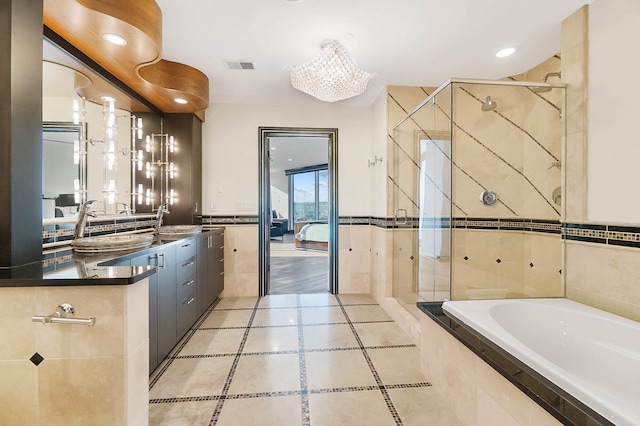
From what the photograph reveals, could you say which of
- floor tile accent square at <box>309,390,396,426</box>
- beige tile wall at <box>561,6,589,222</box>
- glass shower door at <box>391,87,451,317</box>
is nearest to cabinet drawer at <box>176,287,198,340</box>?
floor tile accent square at <box>309,390,396,426</box>

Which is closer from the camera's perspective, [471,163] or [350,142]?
[471,163]

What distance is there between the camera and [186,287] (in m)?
2.43

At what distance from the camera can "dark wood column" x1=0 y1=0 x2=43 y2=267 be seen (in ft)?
4.09

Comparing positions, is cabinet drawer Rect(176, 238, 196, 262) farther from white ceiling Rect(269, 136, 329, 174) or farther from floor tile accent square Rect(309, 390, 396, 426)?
white ceiling Rect(269, 136, 329, 174)

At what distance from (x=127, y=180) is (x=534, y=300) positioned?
3.42 m

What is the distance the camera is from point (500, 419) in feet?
3.85

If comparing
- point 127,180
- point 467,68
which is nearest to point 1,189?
point 127,180

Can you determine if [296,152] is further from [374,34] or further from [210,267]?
[374,34]

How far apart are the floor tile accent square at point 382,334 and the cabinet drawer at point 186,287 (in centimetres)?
151

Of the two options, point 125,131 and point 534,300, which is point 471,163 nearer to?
point 534,300

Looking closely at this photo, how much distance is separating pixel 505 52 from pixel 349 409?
299cm

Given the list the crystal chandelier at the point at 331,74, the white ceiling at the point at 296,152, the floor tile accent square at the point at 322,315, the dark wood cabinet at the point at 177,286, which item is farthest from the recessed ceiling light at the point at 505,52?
the white ceiling at the point at 296,152

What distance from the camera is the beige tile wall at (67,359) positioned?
3.57 feet

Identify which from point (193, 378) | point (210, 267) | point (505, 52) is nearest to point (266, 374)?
point (193, 378)
